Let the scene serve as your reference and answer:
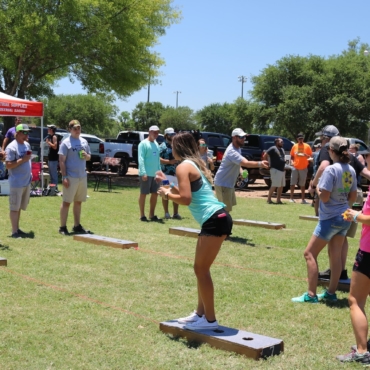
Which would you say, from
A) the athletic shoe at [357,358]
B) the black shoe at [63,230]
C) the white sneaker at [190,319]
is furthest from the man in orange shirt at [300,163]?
the athletic shoe at [357,358]

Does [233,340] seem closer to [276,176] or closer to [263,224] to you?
[263,224]

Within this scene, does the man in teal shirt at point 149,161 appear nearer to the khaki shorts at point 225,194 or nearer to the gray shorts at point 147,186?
the gray shorts at point 147,186

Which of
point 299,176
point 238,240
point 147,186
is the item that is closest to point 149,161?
point 147,186

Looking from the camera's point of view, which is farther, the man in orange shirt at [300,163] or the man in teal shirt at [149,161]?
the man in orange shirt at [300,163]

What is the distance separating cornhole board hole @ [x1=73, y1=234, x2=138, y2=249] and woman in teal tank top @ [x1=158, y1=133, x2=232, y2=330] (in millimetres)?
4067

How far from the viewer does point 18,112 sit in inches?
616

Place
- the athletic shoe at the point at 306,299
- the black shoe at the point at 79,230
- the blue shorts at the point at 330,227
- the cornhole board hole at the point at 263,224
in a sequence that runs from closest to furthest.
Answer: the blue shorts at the point at 330,227, the athletic shoe at the point at 306,299, the black shoe at the point at 79,230, the cornhole board hole at the point at 263,224

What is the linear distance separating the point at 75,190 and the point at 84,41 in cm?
1277

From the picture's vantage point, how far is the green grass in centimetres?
469

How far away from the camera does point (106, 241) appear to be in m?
9.27

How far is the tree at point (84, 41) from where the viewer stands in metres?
20.8

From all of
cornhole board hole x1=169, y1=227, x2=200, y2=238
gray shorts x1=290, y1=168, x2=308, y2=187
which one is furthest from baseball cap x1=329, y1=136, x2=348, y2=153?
gray shorts x1=290, y1=168, x2=308, y2=187

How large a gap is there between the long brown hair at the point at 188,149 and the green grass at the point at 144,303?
152 cm

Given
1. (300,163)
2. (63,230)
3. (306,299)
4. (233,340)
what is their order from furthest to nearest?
(300,163) → (63,230) → (306,299) → (233,340)
